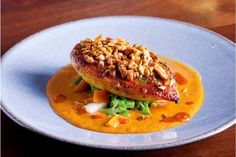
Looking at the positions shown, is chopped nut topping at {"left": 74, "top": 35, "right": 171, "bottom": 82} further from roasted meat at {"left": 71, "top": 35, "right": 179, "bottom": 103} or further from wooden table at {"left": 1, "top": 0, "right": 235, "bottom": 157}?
wooden table at {"left": 1, "top": 0, "right": 235, "bottom": 157}

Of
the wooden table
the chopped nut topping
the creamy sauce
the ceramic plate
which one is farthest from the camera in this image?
the wooden table

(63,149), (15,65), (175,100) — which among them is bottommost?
(63,149)

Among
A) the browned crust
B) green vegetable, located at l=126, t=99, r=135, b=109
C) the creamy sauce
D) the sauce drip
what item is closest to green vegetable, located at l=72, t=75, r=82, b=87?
the creamy sauce

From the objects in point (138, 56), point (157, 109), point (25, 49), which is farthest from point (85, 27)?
point (157, 109)

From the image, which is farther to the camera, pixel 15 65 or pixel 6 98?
pixel 15 65

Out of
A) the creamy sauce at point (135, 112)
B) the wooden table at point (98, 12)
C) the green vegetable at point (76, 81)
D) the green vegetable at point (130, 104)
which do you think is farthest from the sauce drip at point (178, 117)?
the wooden table at point (98, 12)

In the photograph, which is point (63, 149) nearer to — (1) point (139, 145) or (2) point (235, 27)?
(1) point (139, 145)

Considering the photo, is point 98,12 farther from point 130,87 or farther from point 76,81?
point 130,87

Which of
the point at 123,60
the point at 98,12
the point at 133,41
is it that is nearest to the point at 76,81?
the point at 123,60
